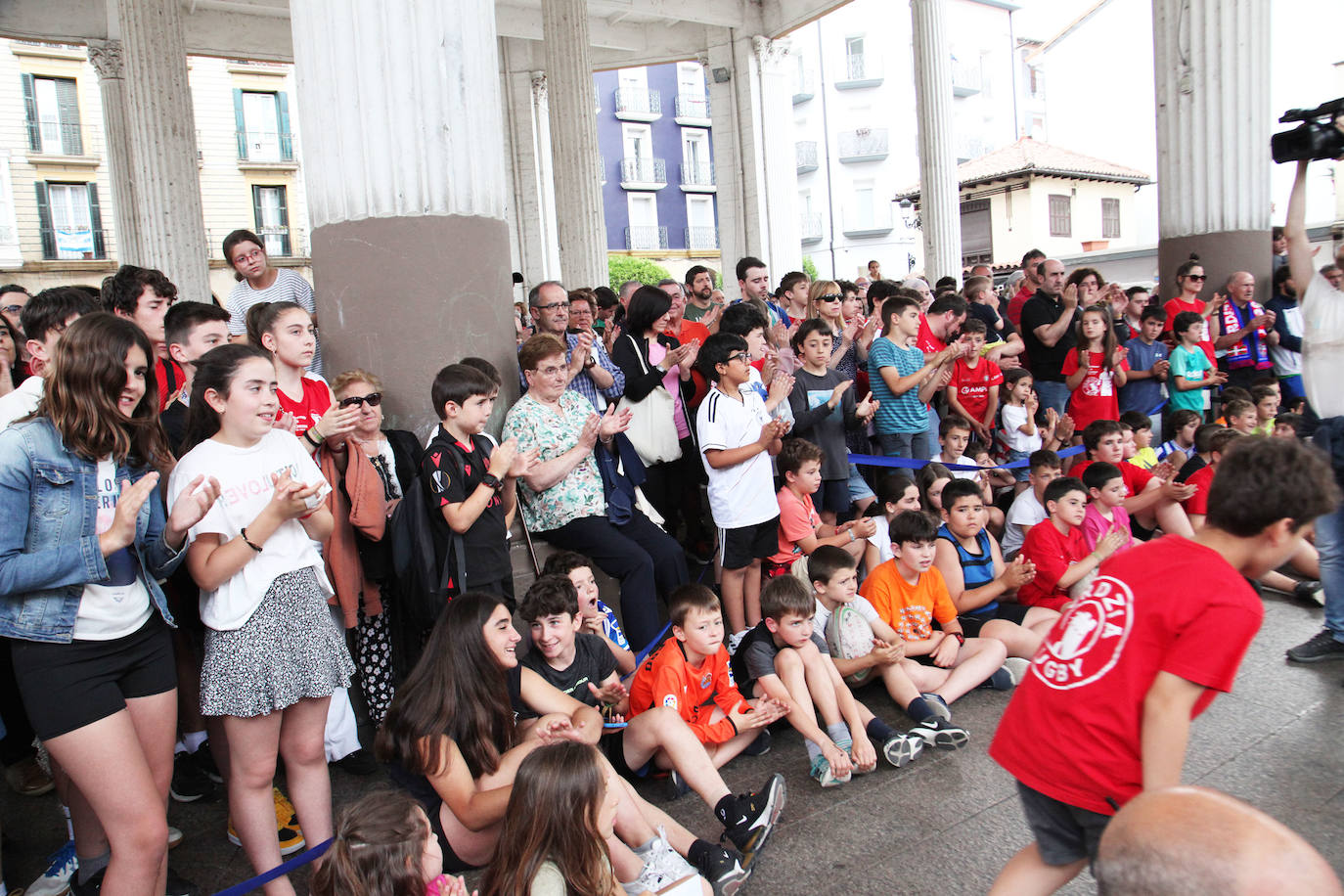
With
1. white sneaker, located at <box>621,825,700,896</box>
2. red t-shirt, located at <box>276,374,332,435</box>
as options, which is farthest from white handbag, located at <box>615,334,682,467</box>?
white sneaker, located at <box>621,825,700,896</box>

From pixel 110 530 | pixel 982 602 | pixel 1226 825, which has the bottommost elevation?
pixel 982 602

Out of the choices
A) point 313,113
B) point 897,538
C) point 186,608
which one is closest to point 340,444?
point 186,608

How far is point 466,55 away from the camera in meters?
4.39

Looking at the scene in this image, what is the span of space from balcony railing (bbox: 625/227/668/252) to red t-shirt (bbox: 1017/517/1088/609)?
38491 millimetres

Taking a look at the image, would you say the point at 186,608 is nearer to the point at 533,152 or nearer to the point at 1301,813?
the point at 1301,813

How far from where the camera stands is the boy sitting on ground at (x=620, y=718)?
11.1ft

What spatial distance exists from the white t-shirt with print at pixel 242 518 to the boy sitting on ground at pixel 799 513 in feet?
10.4

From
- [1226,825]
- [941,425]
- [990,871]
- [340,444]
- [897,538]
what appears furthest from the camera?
[941,425]

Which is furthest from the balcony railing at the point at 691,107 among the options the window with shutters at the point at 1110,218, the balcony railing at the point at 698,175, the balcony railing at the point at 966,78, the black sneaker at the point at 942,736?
Answer: the black sneaker at the point at 942,736

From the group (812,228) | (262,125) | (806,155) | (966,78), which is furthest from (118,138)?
(966,78)

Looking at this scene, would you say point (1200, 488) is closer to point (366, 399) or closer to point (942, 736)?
point (942, 736)

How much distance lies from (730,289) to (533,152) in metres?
4.76

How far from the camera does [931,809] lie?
362cm

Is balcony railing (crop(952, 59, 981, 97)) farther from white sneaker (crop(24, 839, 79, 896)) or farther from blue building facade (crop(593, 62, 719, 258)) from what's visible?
white sneaker (crop(24, 839, 79, 896))
